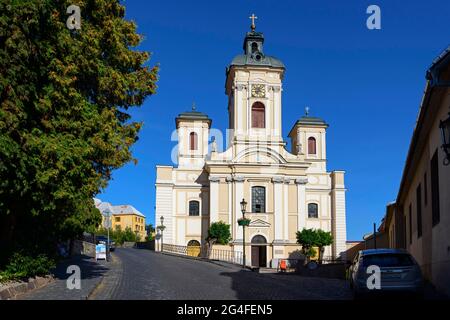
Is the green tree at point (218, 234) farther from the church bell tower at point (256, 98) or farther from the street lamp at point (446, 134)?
the street lamp at point (446, 134)

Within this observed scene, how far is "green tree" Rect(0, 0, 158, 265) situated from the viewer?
14.5 meters

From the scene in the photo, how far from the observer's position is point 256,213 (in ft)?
197

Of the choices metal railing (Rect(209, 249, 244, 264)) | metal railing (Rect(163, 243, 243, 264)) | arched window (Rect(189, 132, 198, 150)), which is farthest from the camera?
arched window (Rect(189, 132, 198, 150))

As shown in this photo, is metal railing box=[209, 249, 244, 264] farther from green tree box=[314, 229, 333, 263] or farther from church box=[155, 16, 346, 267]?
green tree box=[314, 229, 333, 263]

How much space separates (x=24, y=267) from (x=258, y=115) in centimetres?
4745

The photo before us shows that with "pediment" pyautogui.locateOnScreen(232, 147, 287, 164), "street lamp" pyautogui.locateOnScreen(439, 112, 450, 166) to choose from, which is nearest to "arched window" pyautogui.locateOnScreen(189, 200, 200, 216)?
"pediment" pyautogui.locateOnScreen(232, 147, 287, 164)

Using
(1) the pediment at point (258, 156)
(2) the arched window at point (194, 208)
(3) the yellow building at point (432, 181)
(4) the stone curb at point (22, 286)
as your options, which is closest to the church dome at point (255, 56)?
(1) the pediment at point (258, 156)

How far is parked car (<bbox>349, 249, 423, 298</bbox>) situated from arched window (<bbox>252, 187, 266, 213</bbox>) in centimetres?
4424

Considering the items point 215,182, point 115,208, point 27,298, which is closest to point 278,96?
point 215,182

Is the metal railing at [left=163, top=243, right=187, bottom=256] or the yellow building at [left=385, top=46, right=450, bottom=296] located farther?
the metal railing at [left=163, top=243, right=187, bottom=256]

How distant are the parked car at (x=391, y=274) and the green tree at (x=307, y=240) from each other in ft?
139

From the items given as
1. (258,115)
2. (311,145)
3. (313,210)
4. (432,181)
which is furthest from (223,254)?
(432,181)

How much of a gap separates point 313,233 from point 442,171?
42.6 meters
